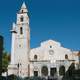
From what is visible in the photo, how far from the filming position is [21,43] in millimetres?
59094

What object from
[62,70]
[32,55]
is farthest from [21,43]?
[62,70]

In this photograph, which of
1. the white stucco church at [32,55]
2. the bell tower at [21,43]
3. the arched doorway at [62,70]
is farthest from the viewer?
the arched doorway at [62,70]

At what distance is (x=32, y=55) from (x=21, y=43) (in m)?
4.14

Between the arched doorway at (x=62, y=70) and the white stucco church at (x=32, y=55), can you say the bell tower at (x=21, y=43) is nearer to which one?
the white stucco church at (x=32, y=55)

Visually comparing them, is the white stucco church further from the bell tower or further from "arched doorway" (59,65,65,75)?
"arched doorway" (59,65,65,75)

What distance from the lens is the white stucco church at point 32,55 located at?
57.8 metres

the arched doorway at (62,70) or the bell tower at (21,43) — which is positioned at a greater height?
the bell tower at (21,43)

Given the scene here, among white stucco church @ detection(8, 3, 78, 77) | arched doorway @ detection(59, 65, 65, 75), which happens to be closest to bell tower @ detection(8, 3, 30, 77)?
white stucco church @ detection(8, 3, 78, 77)

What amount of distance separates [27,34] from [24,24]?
2.30 meters

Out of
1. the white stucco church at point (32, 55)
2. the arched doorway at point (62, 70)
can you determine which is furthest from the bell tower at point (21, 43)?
the arched doorway at point (62, 70)

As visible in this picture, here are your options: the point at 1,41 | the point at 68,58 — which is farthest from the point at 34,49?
the point at 1,41

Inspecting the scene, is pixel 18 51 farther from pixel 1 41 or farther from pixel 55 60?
pixel 1 41

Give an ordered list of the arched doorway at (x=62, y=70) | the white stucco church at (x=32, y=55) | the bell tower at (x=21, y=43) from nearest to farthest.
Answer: the bell tower at (x=21, y=43)
the white stucco church at (x=32, y=55)
the arched doorway at (x=62, y=70)

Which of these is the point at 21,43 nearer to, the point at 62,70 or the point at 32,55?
the point at 32,55
